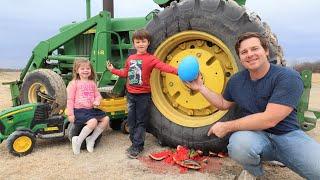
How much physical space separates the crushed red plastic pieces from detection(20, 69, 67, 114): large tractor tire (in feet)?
4.85

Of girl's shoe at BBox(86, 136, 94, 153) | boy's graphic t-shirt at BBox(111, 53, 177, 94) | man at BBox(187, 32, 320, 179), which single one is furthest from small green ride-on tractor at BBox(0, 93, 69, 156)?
man at BBox(187, 32, 320, 179)

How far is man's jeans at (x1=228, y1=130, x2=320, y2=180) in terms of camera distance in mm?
2811

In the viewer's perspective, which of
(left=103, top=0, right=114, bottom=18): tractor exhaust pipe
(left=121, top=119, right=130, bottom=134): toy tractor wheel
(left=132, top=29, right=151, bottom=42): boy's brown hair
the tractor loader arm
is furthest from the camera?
(left=103, top=0, right=114, bottom=18): tractor exhaust pipe

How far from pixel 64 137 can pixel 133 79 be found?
1133 millimetres

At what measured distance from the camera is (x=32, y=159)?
4094mm

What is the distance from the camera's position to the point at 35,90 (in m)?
5.70

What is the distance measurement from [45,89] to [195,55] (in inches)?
88.4

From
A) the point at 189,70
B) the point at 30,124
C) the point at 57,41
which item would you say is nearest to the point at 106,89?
the point at 30,124

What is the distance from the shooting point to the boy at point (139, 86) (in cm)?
418

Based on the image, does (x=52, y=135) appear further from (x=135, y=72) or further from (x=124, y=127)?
(x=135, y=72)

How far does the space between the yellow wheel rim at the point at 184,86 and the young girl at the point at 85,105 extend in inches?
26.0

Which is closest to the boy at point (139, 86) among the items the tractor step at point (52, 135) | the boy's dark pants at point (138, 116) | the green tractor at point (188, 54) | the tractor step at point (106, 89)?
the boy's dark pants at point (138, 116)

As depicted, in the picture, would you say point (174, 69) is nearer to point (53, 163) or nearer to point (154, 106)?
point (154, 106)

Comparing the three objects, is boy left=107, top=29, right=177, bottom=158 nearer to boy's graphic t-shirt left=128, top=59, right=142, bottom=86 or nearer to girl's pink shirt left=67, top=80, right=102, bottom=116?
boy's graphic t-shirt left=128, top=59, right=142, bottom=86
